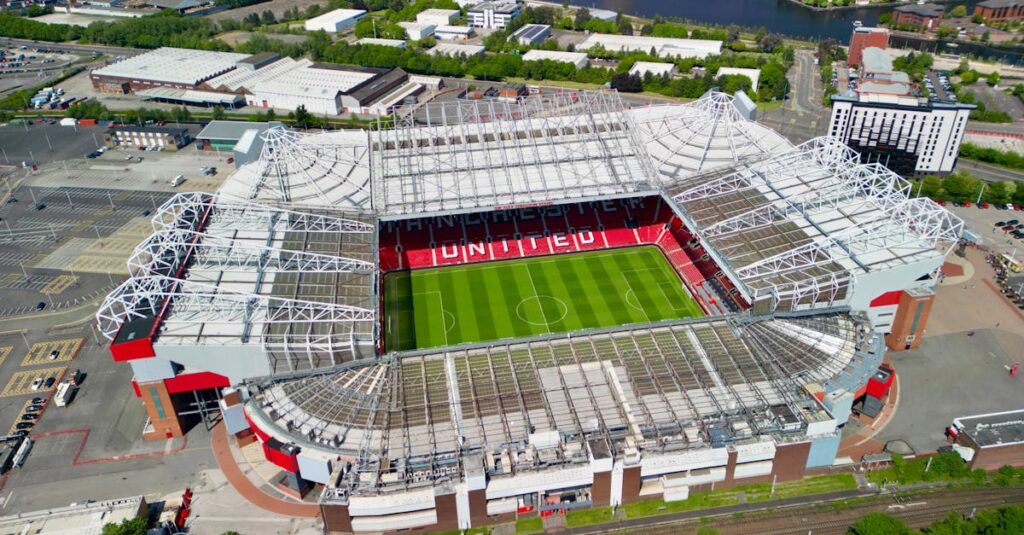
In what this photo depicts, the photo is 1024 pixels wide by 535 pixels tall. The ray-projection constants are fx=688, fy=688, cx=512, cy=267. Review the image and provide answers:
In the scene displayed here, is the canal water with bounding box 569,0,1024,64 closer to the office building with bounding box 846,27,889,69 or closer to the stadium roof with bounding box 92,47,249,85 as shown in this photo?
the office building with bounding box 846,27,889,69

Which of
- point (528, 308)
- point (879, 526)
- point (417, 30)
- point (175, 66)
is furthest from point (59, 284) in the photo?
point (417, 30)

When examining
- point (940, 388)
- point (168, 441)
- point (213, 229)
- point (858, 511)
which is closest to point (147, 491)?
point (168, 441)

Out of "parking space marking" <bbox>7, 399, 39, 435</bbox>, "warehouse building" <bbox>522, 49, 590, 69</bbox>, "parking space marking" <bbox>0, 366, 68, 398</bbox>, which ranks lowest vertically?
"parking space marking" <bbox>7, 399, 39, 435</bbox>

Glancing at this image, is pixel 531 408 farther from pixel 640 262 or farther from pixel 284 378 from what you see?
pixel 640 262

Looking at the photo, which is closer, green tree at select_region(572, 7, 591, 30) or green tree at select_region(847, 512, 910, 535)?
green tree at select_region(847, 512, 910, 535)

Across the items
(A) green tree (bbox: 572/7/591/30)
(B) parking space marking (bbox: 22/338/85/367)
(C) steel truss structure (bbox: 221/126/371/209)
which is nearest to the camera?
(B) parking space marking (bbox: 22/338/85/367)

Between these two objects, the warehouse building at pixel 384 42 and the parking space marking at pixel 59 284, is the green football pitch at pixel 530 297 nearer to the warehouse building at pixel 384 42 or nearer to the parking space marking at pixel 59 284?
the parking space marking at pixel 59 284

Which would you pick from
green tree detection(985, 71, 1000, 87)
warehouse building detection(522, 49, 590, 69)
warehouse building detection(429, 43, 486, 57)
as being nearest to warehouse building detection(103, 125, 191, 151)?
warehouse building detection(429, 43, 486, 57)
